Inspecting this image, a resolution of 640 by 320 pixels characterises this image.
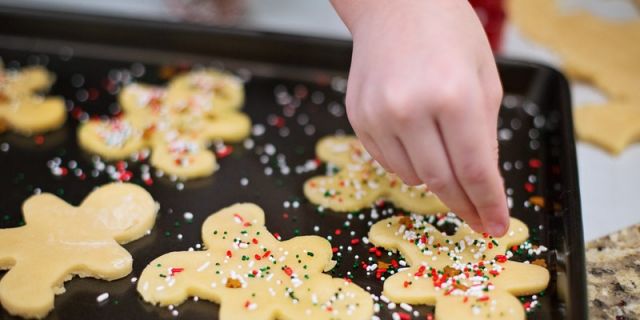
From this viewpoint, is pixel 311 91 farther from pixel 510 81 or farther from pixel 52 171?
pixel 52 171

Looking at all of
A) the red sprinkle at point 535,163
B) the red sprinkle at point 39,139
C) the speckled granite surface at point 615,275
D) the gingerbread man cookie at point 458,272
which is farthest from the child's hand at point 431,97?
the red sprinkle at point 39,139

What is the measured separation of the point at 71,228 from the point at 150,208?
0.12m

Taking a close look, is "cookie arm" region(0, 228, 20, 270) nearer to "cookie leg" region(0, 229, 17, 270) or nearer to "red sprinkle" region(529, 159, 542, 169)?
"cookie leg" region(0, 229, 17, 270)

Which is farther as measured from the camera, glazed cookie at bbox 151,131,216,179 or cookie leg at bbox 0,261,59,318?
glazed cookie at bbox 151,131,216,179

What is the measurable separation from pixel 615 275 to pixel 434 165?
1.27 ft

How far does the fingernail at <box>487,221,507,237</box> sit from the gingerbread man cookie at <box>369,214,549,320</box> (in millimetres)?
82

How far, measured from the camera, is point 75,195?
1225 mm

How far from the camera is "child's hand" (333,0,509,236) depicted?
842 mm

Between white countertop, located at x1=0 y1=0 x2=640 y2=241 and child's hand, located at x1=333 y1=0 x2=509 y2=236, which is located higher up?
child's hand, located at x1=333 y1=0 x2=509 y2=236

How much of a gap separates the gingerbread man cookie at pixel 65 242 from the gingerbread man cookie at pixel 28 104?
0.24 meters

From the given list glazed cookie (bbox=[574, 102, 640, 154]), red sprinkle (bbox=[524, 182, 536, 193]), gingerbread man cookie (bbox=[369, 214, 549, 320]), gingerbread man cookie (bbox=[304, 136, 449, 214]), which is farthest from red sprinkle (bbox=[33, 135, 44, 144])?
glazed cookie (bbox=[574, 102, 640, 154])

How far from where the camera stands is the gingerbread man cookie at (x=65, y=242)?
1.02 metres

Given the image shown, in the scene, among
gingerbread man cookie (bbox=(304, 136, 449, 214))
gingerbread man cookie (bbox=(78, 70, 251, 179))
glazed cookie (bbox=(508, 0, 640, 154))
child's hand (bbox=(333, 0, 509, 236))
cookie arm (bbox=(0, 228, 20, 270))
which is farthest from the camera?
glazed cookie (bbox=(508, 0, 640, 154))

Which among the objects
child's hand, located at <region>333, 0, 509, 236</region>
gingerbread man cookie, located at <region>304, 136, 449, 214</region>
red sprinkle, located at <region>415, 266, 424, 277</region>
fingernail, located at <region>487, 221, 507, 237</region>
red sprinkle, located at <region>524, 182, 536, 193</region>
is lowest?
red sprinkle, located at <region>524, 182, 536, 193</region>
